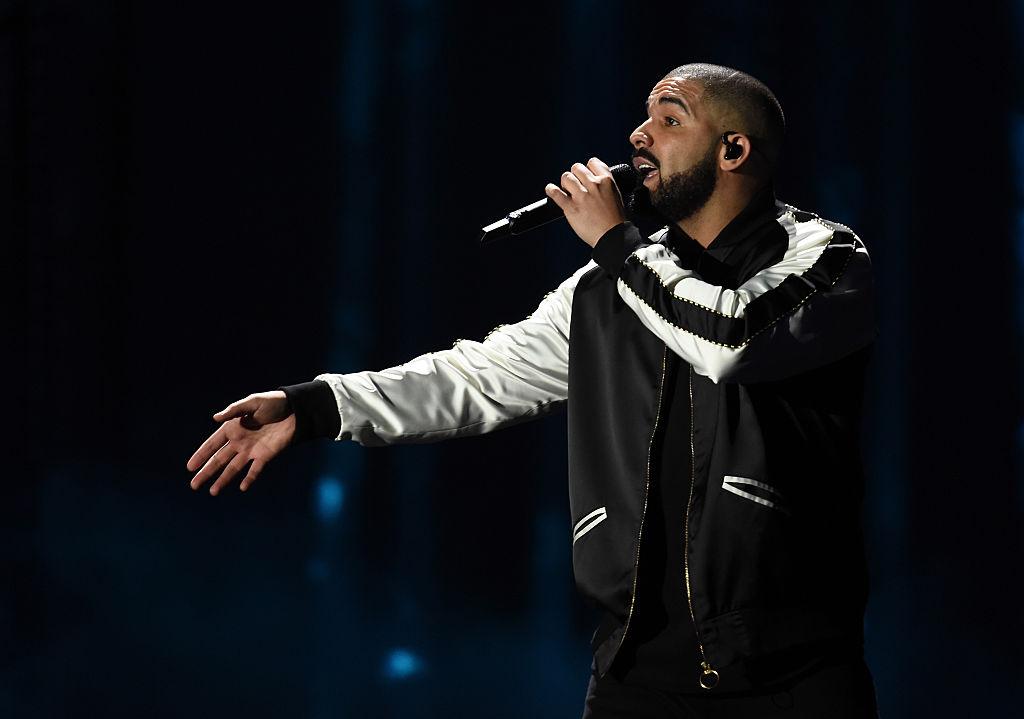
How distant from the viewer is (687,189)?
1594 mm

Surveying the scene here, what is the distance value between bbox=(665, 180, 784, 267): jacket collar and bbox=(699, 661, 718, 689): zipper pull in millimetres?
503

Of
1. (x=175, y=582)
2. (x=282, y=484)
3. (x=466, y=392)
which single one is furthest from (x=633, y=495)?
(x=175, y=582)

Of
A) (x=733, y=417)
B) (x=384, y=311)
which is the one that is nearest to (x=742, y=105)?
(x=733, y=417)

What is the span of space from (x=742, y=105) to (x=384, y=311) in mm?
1501

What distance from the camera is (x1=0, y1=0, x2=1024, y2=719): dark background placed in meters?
2.82

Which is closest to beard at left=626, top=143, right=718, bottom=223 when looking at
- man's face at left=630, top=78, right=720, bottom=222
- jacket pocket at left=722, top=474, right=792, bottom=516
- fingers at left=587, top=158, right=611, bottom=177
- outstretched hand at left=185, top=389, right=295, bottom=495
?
man's face at left=630, top=78, right=720, bottom=222

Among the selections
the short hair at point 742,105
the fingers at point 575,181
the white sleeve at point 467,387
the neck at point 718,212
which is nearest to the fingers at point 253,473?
the white sleeve at point 467,387

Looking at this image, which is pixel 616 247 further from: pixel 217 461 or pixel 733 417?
pixel 217 461

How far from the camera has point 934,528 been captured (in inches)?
111

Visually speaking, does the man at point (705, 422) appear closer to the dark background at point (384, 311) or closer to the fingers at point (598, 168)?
the fingers at point (598, 168)

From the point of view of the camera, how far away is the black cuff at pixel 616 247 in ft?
4.81

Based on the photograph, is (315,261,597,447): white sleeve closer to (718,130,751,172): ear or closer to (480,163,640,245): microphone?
(480,163,640,245): microphone

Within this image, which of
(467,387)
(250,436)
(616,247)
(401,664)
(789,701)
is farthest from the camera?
(401,664)

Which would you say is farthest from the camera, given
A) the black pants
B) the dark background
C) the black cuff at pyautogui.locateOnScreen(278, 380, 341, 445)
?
the dark background
